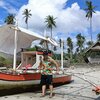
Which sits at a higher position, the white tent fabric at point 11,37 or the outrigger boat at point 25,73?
the white tent fabric at point 11,37

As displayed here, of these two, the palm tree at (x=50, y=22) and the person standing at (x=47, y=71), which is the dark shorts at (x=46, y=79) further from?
the palm tree at (x=50, y=22)

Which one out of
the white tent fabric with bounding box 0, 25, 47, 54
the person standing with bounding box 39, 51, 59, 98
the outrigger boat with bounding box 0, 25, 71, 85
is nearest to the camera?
the person standing with bounding box 39, 51, 59, 98

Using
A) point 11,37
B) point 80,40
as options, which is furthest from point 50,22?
point 11,37

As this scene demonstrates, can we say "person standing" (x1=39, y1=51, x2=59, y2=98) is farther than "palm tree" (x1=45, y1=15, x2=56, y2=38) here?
No

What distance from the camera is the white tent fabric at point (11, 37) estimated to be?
14948 millimetres

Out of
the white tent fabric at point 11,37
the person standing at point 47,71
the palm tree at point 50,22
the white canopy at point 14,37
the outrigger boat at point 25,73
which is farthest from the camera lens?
the palm tree at point 50,22

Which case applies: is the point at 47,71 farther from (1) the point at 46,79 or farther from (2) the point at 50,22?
(2) the point at 50,22

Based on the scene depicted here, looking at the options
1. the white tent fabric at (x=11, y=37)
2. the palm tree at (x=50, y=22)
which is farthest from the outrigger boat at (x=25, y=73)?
the palm tree at (x=50, y=22)

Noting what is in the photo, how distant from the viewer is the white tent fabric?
49.0ft

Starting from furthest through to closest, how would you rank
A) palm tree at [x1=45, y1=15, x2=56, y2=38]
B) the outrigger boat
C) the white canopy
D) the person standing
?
1. palm tree at [x1=45, y1=15, x2=56, y2=38]
2. the white canopy
3. the outrigger boat
4. the person standing

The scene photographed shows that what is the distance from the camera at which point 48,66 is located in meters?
10.7

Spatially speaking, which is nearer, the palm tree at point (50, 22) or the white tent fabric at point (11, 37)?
the white tent fabric at point (11, 37)

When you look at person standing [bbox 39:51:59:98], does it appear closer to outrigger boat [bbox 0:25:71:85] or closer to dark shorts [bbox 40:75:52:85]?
dark shorts [bbox 40:75:52:85]

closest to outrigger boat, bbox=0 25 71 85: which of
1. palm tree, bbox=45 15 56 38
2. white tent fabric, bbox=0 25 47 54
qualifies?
white tent fabric, bbox=0 25 47 54
